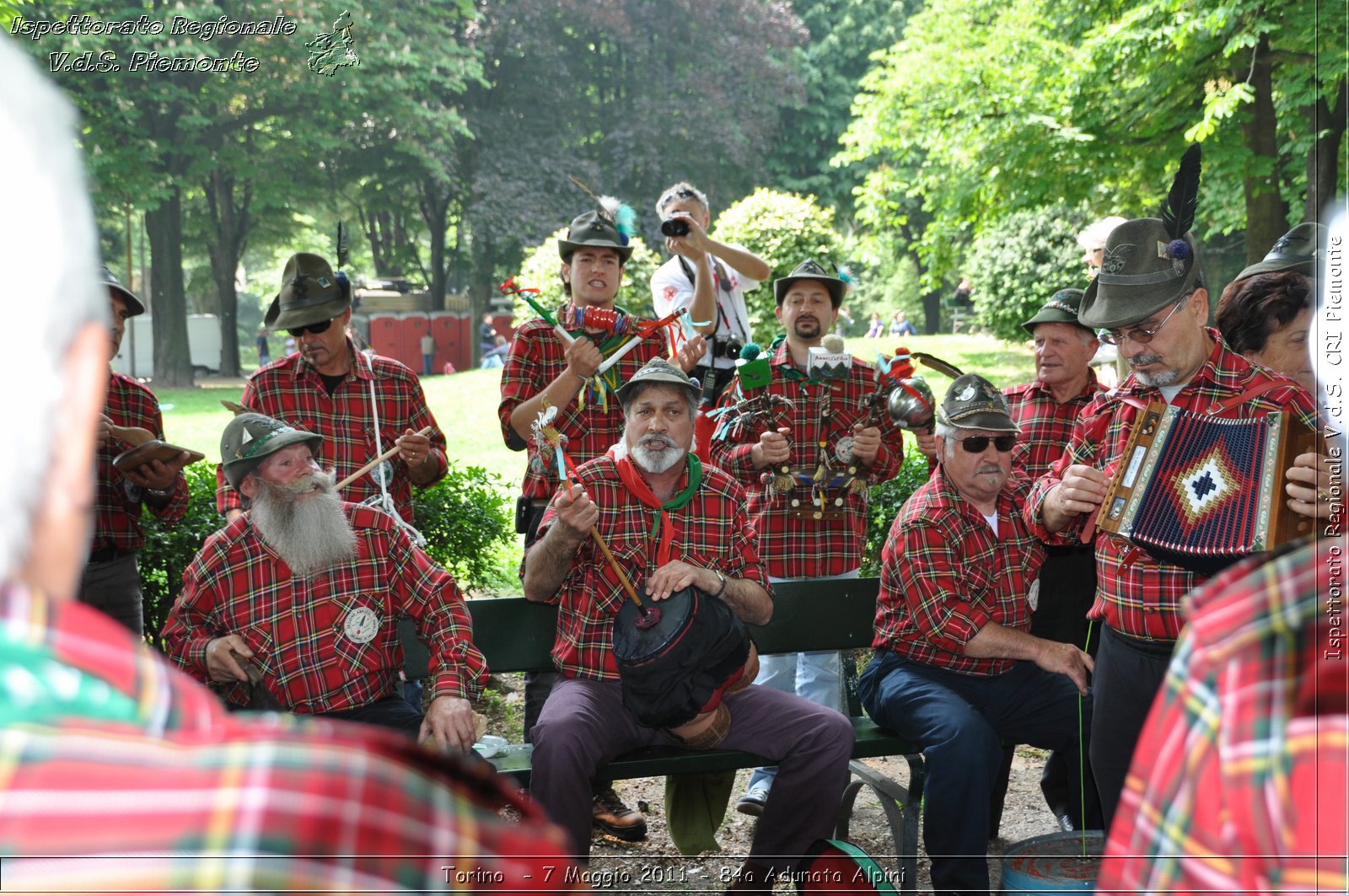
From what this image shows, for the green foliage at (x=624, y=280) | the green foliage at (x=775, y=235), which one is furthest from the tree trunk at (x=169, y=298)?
the green foliage at (x=775, y=235)

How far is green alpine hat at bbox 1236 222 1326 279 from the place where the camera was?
402 centimetres

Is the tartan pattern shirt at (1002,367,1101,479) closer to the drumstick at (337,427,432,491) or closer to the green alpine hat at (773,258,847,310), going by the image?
the green alpine hat at (773,258,847,310)

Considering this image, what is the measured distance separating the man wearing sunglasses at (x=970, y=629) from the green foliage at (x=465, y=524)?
9.26 ft

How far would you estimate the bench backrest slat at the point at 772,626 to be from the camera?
474 cm

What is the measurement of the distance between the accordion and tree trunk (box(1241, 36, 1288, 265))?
23.7ft

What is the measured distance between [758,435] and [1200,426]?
7.43 feet

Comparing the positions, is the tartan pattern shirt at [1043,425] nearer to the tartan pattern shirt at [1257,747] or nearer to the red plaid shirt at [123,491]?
the red plaid shirt at [123,491]

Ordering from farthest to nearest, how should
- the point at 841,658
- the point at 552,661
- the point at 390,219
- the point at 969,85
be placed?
the point at 390,219 → the point at 969,85 → the point at 841,658 → the point at 552,661

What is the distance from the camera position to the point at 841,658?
5.16m

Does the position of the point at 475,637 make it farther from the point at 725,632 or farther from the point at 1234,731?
the point at 1234,731

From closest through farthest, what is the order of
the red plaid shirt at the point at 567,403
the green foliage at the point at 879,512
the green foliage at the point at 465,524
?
the red plaid shirt at the point at 567,403, the green foliage at the point at 465,524, the green foliage at the point at 879,512

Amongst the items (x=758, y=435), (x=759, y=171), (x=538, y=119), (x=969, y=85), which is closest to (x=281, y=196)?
(x=538, y=119)

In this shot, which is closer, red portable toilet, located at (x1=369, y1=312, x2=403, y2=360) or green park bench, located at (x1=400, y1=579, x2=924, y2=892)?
green park bench, located at (x1=400, y1=579, x2=924, y2=892)

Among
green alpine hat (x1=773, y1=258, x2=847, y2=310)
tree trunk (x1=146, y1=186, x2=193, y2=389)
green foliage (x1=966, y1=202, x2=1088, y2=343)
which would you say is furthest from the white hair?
tree trunk (x1=146, y1=186, x2=193, y2=389)
